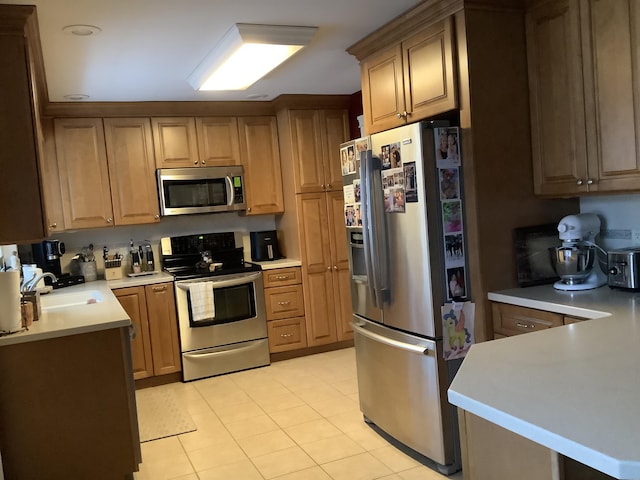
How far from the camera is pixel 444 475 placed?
9.23 ft

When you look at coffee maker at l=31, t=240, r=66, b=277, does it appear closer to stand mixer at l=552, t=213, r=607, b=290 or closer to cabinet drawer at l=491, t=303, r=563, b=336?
cabinet drawer at l=491, t=303, r=563, b=336

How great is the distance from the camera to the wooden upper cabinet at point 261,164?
5184mm

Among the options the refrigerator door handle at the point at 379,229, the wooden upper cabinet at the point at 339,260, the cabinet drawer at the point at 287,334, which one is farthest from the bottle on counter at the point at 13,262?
the wooden upper cabinet at the point at 339,260

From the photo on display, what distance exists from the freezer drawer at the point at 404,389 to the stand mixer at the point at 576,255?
28.2 inches

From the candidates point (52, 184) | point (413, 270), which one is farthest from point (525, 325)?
point (52, 184)

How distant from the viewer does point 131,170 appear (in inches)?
189

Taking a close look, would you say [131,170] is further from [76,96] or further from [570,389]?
[570,389]

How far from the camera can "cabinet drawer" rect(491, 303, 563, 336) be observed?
2476 millimetres

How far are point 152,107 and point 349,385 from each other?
2.81 m

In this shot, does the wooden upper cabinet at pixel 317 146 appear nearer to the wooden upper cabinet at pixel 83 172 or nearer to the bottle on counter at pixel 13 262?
the wooden upper cabinet at pixel 83 172

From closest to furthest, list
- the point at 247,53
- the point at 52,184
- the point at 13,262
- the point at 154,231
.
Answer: the point at 247,53, the point at 13,262, the point at 52,184, the point at 154,231

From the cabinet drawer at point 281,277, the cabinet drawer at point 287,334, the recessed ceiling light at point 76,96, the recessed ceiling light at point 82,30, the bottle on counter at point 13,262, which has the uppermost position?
the recessed ceiling light at point 76,96

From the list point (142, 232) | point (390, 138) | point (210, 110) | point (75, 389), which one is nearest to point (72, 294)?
point (142, 232)

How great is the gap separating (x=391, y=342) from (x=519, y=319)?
721 mm
